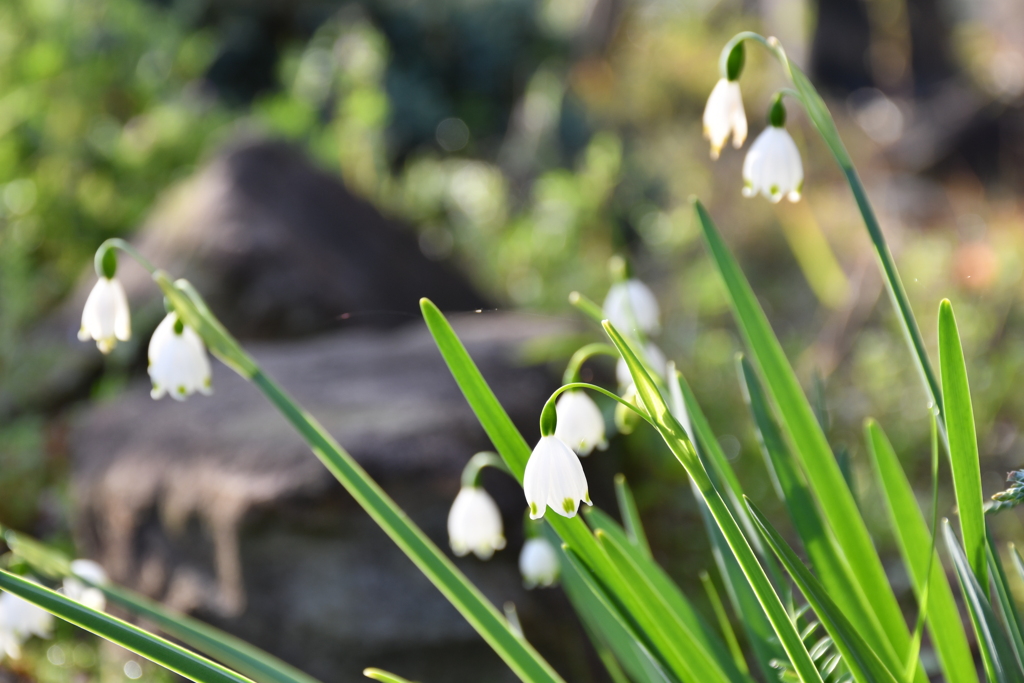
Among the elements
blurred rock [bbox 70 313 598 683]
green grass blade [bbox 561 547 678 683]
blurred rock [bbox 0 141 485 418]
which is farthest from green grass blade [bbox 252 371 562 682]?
blurred rock [bbox 0 141 485 418]

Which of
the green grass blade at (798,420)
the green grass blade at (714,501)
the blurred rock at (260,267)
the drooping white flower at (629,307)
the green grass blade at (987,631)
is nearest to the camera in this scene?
the green grass blade at (714,501)

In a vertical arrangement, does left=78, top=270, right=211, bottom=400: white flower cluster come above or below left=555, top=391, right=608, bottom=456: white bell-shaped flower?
above

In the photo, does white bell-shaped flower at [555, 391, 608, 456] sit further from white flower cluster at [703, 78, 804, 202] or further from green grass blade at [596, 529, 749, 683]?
white flower cluster at [703, 78, 804, 202]

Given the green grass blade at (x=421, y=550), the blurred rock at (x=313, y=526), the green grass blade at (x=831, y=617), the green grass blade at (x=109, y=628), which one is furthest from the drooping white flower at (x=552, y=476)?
→ the blurred rock at (x=313, y=526)

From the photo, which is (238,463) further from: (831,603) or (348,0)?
(348,0)

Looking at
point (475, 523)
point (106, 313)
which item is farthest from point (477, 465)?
point (106, 313)

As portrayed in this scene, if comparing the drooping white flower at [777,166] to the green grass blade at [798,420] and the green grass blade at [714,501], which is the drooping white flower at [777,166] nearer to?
the green grass blade at [798,420]

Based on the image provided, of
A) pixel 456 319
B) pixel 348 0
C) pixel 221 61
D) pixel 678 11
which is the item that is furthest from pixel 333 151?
pixel 678 11
